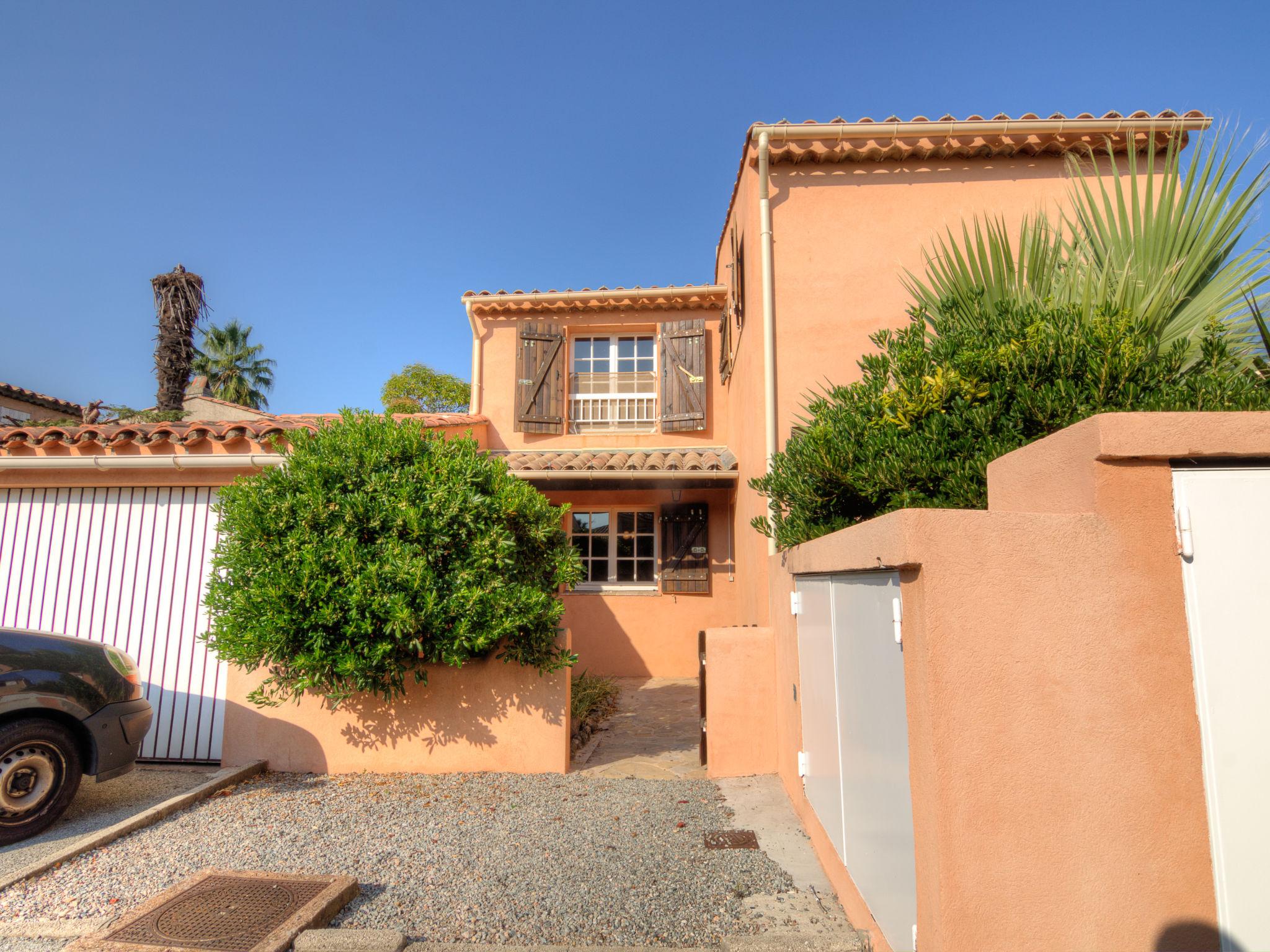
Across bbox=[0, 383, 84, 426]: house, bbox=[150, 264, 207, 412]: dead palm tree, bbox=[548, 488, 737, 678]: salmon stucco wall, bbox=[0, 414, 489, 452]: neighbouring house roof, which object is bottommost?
bbox=[548, 488, 737, 678]: salmon stucco wall

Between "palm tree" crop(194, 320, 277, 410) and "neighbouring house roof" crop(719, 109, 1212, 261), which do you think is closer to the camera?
"neighbouring house roof" crop(719, 109, 1212, 261)

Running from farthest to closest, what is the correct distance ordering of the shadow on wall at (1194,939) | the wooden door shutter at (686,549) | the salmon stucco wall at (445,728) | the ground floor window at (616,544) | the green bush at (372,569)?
the ground floor window at (616,544) → the wooden door shutter at (686,549) → the salmon stucco wall at (445,728) → the green bush at (372,569) → the shadow on wall at (1194,939)

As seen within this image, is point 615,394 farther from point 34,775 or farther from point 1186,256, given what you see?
point 34,775

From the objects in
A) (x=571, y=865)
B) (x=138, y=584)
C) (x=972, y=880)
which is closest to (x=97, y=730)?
(x=138, y=584)

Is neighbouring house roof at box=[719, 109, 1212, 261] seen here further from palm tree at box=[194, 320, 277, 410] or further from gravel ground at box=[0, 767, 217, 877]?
palm tree at box=[194, 320, 277, 410]

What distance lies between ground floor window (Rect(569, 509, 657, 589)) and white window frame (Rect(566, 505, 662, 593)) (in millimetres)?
10

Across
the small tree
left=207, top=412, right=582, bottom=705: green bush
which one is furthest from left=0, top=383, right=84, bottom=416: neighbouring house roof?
left=207, top=412, right=582, bottom=705: green bush

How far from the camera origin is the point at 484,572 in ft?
17.6

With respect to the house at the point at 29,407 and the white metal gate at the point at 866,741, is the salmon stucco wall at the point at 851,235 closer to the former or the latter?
the white metal gate at the point at 866,741

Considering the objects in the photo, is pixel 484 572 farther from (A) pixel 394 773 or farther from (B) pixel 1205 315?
(B) pixel 1205 315

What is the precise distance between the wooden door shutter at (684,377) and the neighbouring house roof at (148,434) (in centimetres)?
561

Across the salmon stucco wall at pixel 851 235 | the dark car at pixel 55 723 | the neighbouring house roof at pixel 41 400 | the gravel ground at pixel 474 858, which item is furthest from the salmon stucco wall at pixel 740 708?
the neighbouring house roof at pixel 41 400

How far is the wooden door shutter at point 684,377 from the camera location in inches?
437

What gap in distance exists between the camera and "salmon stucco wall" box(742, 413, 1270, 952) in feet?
7.13
